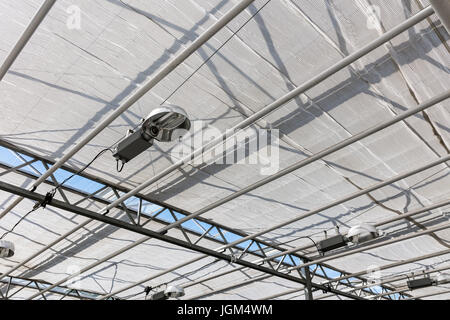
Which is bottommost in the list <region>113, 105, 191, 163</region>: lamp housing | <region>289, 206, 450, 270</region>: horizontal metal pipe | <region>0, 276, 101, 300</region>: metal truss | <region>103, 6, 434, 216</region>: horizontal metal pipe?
<region>0, 276, 101, 300</region>: metal truss

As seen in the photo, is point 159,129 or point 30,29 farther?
point 159,129

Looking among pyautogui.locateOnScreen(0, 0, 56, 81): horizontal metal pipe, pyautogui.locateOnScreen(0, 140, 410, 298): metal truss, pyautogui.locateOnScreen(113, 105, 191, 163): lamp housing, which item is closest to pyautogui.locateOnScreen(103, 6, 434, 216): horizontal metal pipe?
pyautogui.locateOnScreen(113, 105, 191, 163): lamp housing

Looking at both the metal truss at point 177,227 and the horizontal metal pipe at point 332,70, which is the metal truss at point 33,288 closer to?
the metal truss at point 177,227

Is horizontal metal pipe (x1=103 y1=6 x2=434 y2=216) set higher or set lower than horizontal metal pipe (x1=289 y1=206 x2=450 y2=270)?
higher

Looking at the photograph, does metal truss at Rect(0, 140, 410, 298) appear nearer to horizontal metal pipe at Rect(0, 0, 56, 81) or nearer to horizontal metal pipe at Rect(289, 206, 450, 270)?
horizontal metal pipe at Rect(289, 206, 450, 270)

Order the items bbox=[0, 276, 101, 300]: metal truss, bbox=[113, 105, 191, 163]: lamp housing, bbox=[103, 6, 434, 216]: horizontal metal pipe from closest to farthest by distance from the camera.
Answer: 1. bbox=[103, 6, 434, 216]: horizontal metal pipe
2. bbox=[113, 105, 191, 163]: lamp housing
3. bbox=[0, 276, 101, 300]: metal truss

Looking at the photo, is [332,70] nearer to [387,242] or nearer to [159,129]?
[159,129]

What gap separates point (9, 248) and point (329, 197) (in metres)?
6.56

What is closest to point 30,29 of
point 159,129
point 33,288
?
point 159,129

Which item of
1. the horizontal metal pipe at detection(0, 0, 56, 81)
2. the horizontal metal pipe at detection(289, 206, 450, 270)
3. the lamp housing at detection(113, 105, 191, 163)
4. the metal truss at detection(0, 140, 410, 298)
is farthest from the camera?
the horizontal metal pipe at detection(289, 206, 450, 270)

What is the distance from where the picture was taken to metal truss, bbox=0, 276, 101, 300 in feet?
42.1

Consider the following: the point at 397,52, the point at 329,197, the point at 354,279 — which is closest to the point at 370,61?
the point at 397,52

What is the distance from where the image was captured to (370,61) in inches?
213

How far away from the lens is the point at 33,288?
13.3m
